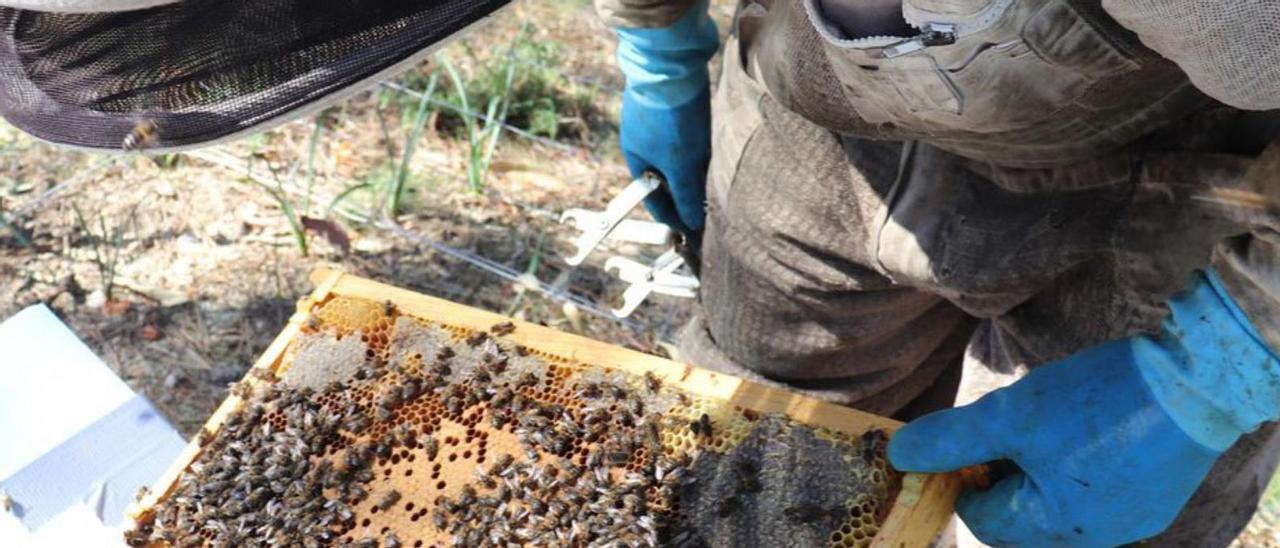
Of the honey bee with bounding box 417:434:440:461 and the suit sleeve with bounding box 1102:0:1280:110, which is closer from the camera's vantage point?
the suit sleeve with bounding box 1102:0:1280:110

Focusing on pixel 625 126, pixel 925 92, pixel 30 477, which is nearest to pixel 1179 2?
pixel 925 92

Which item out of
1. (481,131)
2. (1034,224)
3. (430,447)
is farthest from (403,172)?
(1034,224)

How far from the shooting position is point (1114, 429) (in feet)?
6.31

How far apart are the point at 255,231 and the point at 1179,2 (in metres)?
3.33

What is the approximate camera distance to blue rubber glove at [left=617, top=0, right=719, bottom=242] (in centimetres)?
279

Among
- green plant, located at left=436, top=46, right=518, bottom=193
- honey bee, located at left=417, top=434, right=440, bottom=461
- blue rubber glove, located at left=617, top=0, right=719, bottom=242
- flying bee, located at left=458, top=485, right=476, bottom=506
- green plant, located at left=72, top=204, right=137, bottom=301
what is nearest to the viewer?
flying bee, located at left=458, top=485, right=476, bottom=506

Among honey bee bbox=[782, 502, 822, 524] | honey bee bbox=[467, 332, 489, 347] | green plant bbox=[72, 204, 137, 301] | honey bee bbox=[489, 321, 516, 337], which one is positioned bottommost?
green plant bbox=[72, 204, 137, 301]

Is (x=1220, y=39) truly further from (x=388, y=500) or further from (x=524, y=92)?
(x=524, y=92)

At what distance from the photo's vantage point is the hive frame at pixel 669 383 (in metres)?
2.06

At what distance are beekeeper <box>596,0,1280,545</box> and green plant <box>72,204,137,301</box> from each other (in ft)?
6.33

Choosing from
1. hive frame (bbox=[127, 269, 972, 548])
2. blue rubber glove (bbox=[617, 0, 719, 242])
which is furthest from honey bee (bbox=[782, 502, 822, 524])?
blue rubber glove (bbox=[617, 0, 719, 242])

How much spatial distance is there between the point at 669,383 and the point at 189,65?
41.7 inches

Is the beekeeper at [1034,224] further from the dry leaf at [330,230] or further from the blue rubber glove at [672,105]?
the dry leaf at [330,230]

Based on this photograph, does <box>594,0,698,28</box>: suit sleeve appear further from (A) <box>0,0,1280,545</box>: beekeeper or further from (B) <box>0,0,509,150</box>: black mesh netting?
(B) <box>0,0,509,150</box>: black mesh netting
